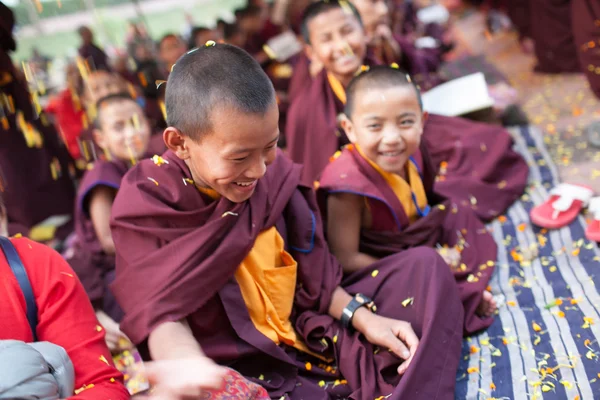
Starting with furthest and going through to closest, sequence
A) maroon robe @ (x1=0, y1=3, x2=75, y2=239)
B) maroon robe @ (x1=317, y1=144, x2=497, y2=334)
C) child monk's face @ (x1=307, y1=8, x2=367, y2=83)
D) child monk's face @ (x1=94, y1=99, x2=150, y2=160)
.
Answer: maroon robe @ (x1=0, y1=3, x2=75, y2=239)
child monk's face @ (x1=307, y1=8, x2=367, y2=83)
child monk's face @ (x1=94, y1=99, x2=150, y2=160)
maroon robe @ (x1=317, y1=144, x2=497, y2=334)

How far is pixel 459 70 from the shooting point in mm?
6008

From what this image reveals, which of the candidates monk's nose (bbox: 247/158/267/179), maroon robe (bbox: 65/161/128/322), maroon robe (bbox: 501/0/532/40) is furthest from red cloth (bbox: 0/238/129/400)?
maroon robe (bbox: 501/0/532/40)

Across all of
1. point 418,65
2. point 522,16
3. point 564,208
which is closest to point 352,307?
point 564,208

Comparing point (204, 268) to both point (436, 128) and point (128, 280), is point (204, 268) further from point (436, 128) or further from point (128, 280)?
point (436, 128)

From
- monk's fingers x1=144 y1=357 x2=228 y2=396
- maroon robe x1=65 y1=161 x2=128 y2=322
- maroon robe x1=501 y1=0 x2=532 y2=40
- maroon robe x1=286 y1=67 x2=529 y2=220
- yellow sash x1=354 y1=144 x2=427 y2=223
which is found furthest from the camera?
maroon robe x1=501 y1=0 x2=532 y2=40

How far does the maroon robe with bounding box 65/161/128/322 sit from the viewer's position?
9.29 feet

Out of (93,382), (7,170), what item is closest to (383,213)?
(93,382)

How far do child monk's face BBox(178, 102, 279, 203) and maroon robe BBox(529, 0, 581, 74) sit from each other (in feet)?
15.2

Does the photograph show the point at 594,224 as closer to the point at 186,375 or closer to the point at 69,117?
the point at 186,375

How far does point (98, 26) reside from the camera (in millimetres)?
8773

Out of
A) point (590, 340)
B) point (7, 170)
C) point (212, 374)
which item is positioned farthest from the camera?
point (7, 170)

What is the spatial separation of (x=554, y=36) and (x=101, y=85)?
4.11 meters

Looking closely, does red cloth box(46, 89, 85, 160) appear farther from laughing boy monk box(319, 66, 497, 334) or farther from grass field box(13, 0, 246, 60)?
laughing boy monk box(319, 66, 497, 334)

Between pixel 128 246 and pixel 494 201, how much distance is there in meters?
2.25
